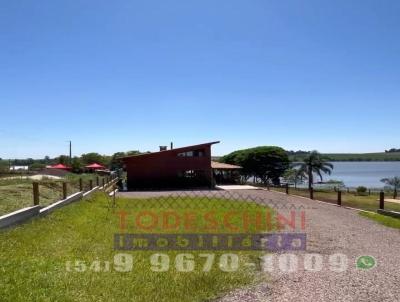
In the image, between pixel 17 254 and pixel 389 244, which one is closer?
pixel 17 254

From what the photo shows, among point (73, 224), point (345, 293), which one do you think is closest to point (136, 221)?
point (73, 224)

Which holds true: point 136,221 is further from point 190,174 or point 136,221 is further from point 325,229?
point 190,174

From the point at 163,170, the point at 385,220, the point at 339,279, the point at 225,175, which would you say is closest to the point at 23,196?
the point at 339,279

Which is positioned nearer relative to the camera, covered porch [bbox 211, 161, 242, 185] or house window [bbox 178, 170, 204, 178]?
house window [bbox 178, 170, 204, 178]

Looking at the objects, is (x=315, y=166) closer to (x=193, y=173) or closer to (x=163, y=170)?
(x=193, y=173)

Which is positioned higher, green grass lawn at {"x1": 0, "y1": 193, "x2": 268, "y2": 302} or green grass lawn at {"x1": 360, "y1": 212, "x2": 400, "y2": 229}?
green grass lawn at {"x1": 0, "y1": 193, "x2": 268, "y2": 302}

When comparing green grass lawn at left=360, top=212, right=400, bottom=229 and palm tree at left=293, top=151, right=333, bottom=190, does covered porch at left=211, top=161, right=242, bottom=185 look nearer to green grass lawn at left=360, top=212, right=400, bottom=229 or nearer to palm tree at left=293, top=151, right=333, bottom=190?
palm tree at left=293, top=151, right=333, bottom=190

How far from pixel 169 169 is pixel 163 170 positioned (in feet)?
1.81

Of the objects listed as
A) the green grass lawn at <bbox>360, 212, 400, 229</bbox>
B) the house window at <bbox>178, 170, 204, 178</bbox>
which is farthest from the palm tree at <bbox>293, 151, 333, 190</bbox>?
the green grass lawn at <bbox>360, 212, 400, 229</bbox>

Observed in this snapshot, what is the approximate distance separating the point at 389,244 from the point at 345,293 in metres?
5.03

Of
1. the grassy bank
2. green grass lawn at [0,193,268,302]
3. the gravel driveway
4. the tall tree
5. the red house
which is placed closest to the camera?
green grass lawn at [0,193,268,302]

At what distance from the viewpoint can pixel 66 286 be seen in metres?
5.95

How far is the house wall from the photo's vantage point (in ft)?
125

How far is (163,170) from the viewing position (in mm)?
38438
